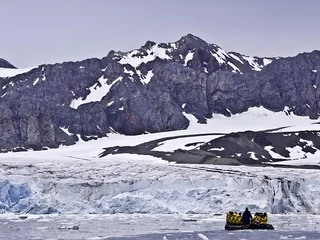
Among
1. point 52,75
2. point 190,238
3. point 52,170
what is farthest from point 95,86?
point 190,238

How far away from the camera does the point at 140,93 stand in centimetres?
13788

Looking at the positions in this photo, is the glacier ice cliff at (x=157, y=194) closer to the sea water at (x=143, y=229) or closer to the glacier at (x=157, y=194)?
the glacier at (x=157, y=194)

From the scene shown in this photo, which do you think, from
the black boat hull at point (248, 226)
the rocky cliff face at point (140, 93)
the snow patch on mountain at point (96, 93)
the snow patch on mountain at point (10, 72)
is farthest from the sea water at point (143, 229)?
the snow patch on mountain at point (10, 72)

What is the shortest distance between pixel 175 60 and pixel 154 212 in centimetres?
11890

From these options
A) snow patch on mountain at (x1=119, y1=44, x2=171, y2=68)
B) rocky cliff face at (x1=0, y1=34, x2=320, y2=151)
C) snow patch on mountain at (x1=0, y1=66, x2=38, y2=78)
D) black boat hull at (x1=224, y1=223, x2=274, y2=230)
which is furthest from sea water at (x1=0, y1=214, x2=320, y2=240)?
snow patch on mountain at (x1=119, y1=44, x2=171, y2=68)

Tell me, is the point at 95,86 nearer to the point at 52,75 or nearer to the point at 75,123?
the point at 52,75

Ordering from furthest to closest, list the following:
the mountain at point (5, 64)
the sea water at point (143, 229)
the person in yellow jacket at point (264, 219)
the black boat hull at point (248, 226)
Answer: the mountain at point (5, 64) < the person in yellow jacket at point (264, 219) < the black boat hull at point (248, 226) < the sea water at point (143, 229)

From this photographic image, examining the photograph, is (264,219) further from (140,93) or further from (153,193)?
(140,93)

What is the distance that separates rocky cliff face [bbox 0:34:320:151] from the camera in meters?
123

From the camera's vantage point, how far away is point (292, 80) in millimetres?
154875

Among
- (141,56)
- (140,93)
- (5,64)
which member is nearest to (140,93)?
(140,93)

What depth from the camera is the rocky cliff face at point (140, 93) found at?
123 m

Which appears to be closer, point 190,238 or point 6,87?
point 190,238

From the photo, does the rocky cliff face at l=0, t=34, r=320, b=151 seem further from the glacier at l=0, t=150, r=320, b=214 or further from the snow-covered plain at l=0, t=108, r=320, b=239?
the glacier at l=0, t=150, r=320, b=214
